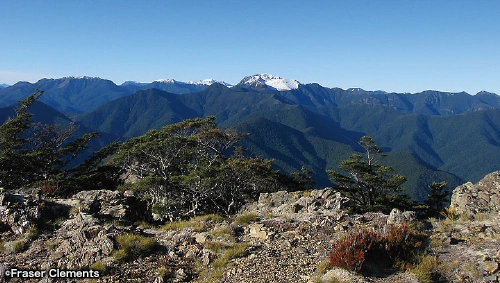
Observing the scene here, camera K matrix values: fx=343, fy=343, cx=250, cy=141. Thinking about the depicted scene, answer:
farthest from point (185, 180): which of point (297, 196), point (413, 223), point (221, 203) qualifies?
point (413, 223)

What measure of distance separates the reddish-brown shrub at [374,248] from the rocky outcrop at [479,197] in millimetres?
6169

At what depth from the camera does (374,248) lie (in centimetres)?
1143

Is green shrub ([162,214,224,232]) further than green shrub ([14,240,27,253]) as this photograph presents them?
Yes

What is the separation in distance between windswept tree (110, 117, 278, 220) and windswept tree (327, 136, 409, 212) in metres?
13.4

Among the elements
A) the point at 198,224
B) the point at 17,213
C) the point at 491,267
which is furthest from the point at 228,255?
the point at 17,213

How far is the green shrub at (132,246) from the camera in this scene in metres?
12.3

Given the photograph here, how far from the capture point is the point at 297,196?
79.7 feet

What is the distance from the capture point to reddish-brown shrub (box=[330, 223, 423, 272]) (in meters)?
10.7

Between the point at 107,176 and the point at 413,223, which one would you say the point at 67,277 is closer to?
the point at 413,223

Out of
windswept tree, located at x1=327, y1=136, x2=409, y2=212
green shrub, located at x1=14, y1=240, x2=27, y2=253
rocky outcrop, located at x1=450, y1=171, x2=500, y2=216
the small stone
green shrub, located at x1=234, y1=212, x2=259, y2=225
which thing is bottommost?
windswept tree, located at x1=327, y1=136, x2=409, y2=212

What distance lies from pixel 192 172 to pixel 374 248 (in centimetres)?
2058

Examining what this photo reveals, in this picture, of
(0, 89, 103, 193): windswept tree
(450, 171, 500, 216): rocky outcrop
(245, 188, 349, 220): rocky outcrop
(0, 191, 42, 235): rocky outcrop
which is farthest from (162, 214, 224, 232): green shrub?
(0, 89, 103, 193): windswept tree

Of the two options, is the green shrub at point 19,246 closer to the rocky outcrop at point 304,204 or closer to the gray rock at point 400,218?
the rocky outcrop at point 304,204

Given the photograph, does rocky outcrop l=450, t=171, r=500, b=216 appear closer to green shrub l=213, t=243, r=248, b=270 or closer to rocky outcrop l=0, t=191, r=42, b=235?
green shrub l=213, t=243, r=248, b=270
